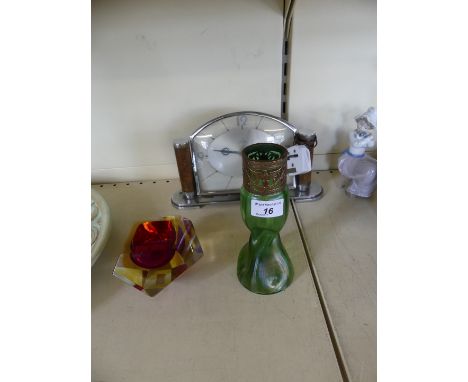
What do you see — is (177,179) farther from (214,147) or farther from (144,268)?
(144,268)

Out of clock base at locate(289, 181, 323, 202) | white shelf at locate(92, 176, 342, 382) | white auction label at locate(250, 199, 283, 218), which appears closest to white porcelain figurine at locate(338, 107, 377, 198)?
clock base at locate(289, 181, 323, 202)

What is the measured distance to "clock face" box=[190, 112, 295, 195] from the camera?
0.69 m

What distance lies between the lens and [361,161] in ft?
2.33

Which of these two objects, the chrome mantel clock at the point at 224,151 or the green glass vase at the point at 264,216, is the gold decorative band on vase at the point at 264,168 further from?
the chrome mantel clock at the point at 224,151

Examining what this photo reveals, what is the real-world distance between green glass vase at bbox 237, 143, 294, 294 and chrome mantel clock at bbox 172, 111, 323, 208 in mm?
214

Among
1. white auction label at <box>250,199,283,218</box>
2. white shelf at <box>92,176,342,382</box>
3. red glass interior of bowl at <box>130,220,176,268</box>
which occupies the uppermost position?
white auction label at <box>250,199,283,218</box>

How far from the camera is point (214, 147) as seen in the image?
0.70m

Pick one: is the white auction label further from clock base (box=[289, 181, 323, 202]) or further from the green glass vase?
clock base (box=[289, 181, 323, 202])

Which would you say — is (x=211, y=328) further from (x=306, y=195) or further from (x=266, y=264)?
(x=306, y=195)

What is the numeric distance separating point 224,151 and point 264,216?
0.86 ft

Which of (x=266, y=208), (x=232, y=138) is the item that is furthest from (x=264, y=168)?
(x=232, y=138)

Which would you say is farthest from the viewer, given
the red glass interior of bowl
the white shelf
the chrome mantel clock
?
the chrome mantel clock
